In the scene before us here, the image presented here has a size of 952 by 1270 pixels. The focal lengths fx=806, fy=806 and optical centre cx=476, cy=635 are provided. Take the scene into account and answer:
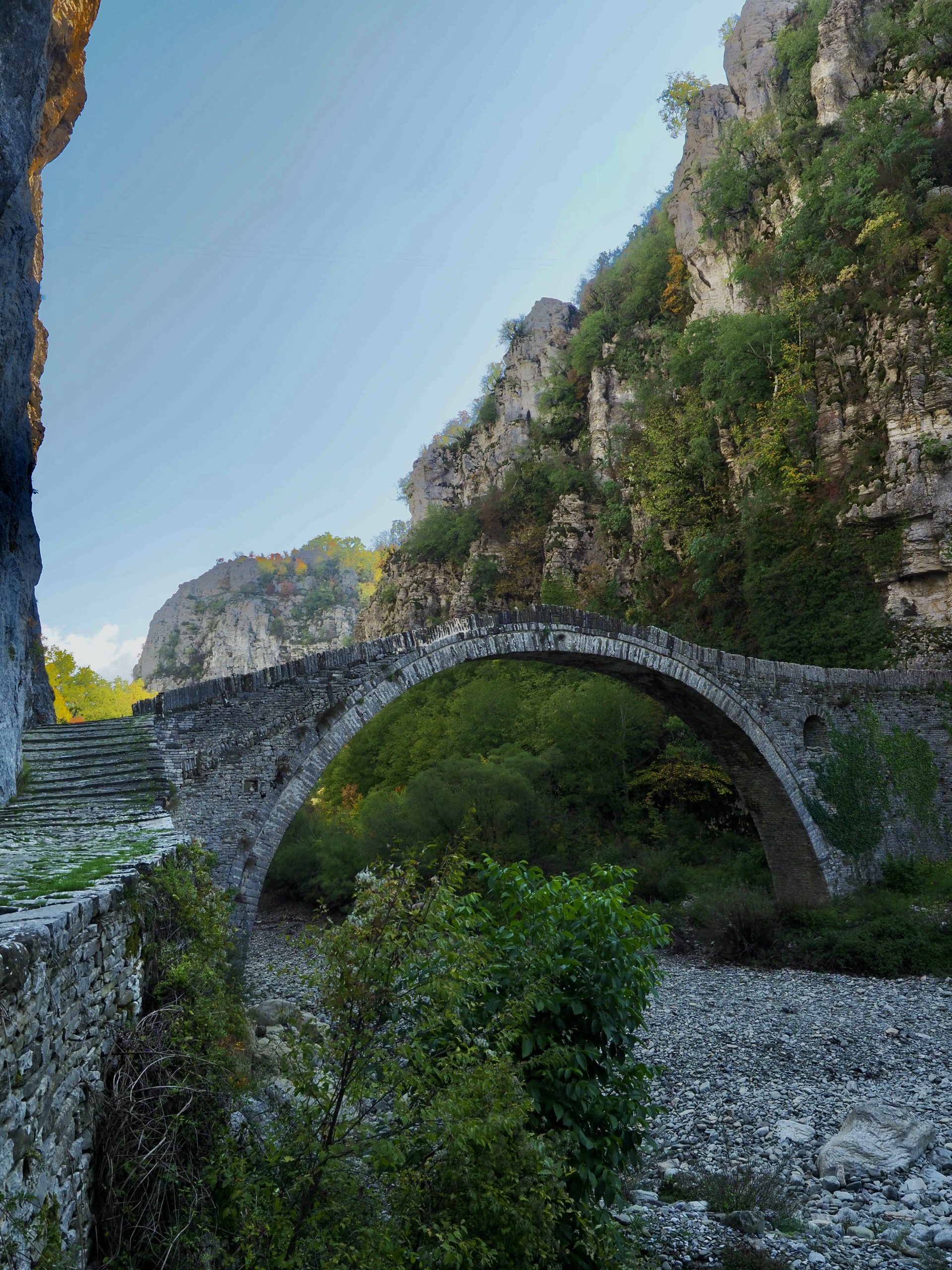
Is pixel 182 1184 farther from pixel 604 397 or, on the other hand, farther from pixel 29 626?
pixel 604 397

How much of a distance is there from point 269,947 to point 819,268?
22.9 meters

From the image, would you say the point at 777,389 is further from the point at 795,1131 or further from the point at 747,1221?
the point at 747,1221

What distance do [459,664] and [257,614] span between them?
78422 mm

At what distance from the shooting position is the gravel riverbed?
5609mm

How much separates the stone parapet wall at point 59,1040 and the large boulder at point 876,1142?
6183 millimetres

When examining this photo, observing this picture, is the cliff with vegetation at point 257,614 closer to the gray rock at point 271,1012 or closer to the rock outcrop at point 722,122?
the rock outcrop at point 722,122

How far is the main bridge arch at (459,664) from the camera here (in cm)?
1039

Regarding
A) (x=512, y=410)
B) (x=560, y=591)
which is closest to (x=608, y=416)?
(x=560, y=591)

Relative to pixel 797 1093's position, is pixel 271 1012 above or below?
above

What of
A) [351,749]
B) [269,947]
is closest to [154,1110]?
[269,947]

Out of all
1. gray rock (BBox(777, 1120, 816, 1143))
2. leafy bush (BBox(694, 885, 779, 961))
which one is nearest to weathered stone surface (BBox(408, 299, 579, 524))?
leafy bush (BBox(694, 885, 779, 961))

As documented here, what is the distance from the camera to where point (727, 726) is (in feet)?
53.0

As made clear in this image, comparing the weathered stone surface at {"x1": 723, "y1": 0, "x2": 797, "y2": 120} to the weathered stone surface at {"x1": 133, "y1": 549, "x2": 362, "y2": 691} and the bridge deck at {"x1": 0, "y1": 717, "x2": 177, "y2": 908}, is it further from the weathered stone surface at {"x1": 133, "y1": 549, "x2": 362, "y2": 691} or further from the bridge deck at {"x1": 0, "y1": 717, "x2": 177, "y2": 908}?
the weathered stone surface at {"x1": 133, "y1": 549, "x2": 362, "y2": 691}

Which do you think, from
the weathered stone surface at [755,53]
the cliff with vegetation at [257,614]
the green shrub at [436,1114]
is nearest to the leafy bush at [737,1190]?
the green shrub at [436,1114]
